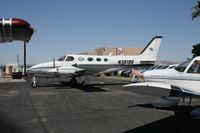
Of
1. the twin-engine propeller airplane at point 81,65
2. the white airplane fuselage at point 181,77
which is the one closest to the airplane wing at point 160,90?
the white airplane fuselage at point 181,77

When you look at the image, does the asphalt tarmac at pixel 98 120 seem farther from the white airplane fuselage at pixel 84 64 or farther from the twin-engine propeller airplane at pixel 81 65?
the twin-engine propeller airplane at pixel 81 65

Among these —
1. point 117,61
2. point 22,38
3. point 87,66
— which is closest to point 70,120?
point 22,38

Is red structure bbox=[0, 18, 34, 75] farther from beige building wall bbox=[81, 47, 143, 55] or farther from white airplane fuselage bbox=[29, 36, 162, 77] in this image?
beige building wall bbox=[81, 47, 143, 55]

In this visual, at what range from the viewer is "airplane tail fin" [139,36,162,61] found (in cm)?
2689

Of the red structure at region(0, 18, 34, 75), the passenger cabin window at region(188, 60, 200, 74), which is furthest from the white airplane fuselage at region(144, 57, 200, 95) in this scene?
the red structure at region(0, 18, 34, 75)

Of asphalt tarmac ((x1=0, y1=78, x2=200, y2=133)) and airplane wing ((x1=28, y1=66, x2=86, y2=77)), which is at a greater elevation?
airplane wing ((x1=28, y1=66, x2=86, y2=77))

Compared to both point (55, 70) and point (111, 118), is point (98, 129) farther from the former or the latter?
point (55, 70)

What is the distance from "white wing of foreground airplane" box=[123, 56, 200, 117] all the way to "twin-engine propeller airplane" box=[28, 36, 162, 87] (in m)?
12.3

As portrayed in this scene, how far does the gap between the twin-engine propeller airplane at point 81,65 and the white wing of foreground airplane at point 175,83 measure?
1235 cm

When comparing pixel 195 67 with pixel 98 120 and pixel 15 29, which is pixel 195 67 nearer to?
pixel 98 120

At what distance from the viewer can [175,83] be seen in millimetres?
8469

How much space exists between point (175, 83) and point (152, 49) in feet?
62.7

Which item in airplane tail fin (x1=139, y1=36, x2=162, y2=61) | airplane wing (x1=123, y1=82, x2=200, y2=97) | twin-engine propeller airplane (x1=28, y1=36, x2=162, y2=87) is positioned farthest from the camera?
airplane tail fin (x1=139, y1=36, x2=162, y2=61)

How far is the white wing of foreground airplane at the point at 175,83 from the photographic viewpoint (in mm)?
7203
